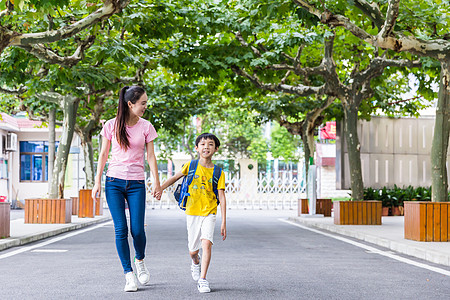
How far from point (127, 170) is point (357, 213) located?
1285 cm

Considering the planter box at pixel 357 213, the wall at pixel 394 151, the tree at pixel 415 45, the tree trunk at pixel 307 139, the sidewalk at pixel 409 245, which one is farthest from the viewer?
the tree trunk at pixel 307 139

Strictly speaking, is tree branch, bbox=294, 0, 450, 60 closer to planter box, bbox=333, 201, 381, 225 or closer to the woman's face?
planter box, bbox=333, 201, 381, 225

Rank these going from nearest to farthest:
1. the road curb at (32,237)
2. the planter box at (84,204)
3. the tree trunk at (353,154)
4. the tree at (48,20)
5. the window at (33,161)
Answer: the tree at (48,20) < the road curb at (32,237) < the tree trunk at (353,154) < the planter box at (84,204) < the window at (33,161)

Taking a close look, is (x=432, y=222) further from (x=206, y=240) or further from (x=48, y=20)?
(x=48, y=20)

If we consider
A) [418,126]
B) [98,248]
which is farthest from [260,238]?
[418,126]

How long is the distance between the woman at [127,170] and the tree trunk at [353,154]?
13057 millimetres

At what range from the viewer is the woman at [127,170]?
6.50 m

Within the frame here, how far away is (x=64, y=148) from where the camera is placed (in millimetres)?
20188

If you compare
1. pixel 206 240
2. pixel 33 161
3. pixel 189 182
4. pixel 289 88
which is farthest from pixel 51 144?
pixel 33 161

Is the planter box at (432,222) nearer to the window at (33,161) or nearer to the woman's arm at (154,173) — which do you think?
the woman's arm at (154,173)

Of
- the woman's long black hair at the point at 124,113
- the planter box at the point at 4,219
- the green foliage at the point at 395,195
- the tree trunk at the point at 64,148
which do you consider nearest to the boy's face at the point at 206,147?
the woman's long black hair at the point at 124,113

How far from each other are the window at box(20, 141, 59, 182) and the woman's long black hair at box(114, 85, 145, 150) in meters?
37.9

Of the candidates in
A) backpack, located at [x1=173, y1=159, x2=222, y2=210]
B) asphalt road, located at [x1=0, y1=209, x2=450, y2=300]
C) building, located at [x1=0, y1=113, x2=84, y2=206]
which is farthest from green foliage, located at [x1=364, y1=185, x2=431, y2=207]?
backpack, located at [x1=173, y1=159, x2=222, y2=210]

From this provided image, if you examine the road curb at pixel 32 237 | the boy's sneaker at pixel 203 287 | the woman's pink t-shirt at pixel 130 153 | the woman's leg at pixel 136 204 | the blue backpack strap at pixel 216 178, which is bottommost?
the road curb at pixel 32 237
